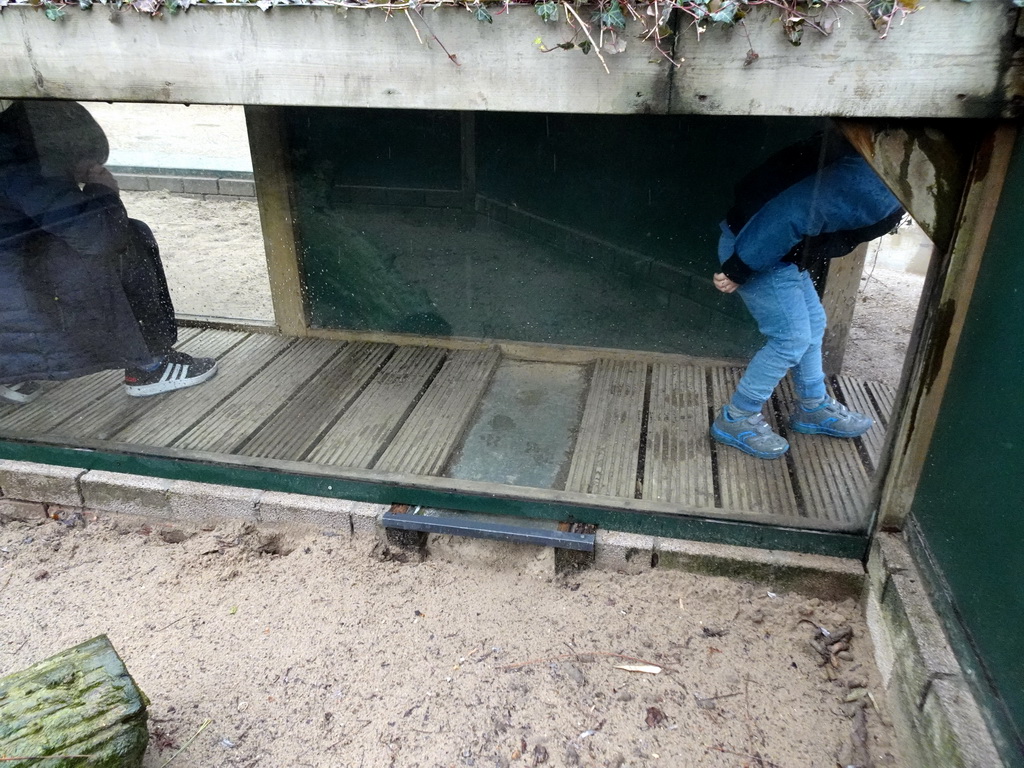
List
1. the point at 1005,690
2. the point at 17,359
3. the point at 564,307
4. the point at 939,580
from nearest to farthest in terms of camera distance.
→ the point at 1005,690 < the point at 939,580 < the point at 17,359 < the point at 564,307

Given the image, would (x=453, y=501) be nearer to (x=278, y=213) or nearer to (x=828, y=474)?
(x=828, y=474)

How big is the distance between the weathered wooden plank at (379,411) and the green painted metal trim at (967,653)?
1873mm

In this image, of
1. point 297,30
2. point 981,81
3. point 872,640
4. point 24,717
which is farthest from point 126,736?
point 981,81

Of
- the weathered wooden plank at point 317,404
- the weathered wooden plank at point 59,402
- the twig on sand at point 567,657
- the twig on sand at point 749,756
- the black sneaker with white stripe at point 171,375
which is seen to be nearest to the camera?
the twig on sand at point 749,756

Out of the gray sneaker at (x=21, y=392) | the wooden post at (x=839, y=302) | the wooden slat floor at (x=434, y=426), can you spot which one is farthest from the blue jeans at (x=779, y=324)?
the gray sneaker at (x=21, y=392)

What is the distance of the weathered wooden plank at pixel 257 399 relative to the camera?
2.95 m

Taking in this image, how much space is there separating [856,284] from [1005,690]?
6.48 ft

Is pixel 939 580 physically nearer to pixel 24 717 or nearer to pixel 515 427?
pixel 515 427

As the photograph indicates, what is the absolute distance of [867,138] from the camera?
1.76 meters

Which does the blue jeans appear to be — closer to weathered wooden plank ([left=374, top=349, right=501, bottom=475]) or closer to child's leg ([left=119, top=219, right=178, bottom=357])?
weathered wooden plank ([left=374, top=349, right=501, bottom=475])

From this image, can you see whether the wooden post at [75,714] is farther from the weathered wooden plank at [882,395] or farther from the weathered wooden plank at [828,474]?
the weathered wooden plank at [882,395]

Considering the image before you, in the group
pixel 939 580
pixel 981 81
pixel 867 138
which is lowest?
pixel 939 580

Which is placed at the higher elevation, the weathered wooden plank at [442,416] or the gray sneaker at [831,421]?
the gray sneaker at [831,421]

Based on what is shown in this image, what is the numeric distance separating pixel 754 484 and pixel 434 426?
1.30m
